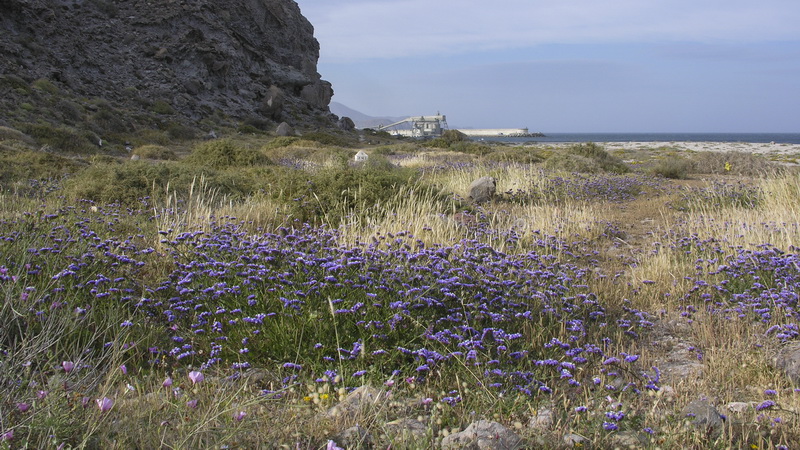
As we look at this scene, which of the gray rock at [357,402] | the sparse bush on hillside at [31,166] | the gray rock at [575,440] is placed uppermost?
the sparse bush on hillside at [31,166]

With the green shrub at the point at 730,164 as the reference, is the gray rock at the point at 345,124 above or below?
above

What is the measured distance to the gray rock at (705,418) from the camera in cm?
247

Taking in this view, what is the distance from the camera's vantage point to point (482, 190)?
34.9 ft

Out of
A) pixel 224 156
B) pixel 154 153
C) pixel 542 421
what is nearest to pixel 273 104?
pixel 154 153

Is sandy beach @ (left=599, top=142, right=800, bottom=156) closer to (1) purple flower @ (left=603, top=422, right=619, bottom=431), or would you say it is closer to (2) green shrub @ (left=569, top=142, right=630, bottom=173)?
(2) green shrub @ (left=569, top=142, right=630, bottom=173)

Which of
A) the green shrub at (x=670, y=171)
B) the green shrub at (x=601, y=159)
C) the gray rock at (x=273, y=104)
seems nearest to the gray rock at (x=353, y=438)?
the green shrub at (x=670, y=171)

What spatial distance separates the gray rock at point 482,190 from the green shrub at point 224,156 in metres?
Result: 7.38

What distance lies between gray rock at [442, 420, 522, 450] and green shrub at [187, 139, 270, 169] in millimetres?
13966

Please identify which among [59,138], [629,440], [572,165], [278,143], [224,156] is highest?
[59,138]

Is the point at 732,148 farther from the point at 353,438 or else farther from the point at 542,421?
the point at 353,438

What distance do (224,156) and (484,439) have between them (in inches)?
588

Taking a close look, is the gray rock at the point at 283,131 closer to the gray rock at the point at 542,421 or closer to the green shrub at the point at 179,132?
the green shrub at the point at 179,132

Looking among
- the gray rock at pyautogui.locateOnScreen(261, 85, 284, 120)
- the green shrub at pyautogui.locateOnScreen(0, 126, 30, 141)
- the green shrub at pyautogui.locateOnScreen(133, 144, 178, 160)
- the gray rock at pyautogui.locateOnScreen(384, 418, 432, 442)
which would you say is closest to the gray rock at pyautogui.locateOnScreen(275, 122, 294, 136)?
the gray rock at pyautogui.locateOnScreen(261, 85, 284, 120)

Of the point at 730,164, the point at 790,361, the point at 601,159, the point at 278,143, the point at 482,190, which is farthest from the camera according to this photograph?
the point at 278,143
